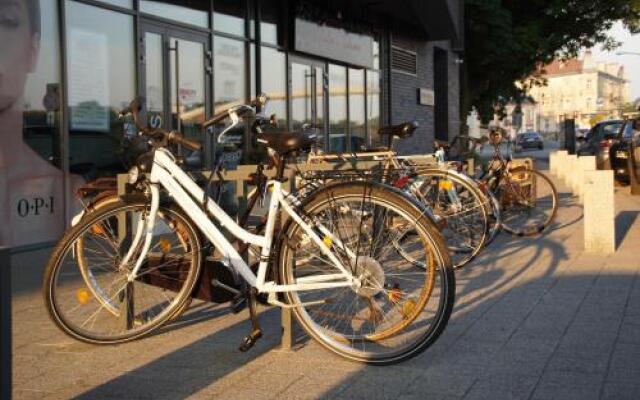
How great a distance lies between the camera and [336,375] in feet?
12.7

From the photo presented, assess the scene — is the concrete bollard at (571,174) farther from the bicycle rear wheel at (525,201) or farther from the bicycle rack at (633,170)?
→ the bicycle rear wheel at (525,201)

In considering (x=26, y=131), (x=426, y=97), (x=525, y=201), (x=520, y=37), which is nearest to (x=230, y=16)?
(x=26, y=131)

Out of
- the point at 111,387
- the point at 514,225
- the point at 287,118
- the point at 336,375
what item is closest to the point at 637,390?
the point at 336,375

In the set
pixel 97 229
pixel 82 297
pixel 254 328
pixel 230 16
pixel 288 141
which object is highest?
pixel 230 16

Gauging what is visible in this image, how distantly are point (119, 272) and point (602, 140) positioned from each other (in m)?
17.8

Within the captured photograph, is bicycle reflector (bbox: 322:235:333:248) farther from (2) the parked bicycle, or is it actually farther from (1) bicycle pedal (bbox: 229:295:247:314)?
(2) the parked bicycle

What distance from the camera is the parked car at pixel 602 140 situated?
1922cm

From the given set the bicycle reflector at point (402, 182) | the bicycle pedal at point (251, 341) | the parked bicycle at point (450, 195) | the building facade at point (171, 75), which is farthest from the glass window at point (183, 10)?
the bicycle pedal at point (251, 341)

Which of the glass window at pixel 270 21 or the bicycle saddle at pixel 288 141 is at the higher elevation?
the glass window at pixel 270 21

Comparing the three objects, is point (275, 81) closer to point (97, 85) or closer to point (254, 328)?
point (97, 85)

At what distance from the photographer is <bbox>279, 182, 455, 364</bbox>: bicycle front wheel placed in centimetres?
383

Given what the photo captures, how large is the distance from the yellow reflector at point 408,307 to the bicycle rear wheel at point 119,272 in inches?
45.0

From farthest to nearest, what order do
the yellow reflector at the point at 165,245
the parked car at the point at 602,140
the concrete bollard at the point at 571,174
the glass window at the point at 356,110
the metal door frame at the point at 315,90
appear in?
the parked car at the point at 602,140 < the glass window at the point at 356,110 < the concrete bollard at the point at 571,174 < the metal door frame at the point at 315,90 < the yellow reflector at the point at 165,245

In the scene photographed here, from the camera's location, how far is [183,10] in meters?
11.3
